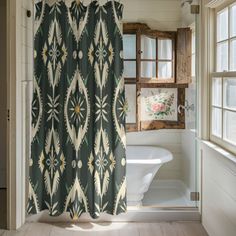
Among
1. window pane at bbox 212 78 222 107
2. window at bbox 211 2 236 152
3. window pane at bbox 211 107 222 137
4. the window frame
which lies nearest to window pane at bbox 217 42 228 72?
window at bbox 211 2 236 152

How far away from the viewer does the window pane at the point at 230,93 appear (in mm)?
2932

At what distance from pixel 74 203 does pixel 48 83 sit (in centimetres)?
112

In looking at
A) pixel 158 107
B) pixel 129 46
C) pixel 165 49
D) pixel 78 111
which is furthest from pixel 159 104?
pixel 78 111

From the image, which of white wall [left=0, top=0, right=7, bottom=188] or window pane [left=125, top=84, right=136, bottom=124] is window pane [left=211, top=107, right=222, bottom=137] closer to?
window pane [left=125, top=84, right=136, bottom=124]

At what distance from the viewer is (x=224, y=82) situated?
3172 mm

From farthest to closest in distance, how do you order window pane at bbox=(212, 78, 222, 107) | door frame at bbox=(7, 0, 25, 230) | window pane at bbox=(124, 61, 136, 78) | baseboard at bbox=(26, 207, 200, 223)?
window pane at bbox=(124, 61, 136, 78), baseboard at bbox=(26, 207, 200, 223), door frame at bbox=(7, 0, 25, 230), window pane at bbox=(212, 78, 222, 107)

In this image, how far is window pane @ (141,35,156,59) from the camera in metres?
4.40

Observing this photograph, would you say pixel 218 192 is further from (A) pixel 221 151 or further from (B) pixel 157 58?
(B) pixel 157 58

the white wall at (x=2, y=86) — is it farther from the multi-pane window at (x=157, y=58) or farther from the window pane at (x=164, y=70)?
the window pane at (x=164, y=70)

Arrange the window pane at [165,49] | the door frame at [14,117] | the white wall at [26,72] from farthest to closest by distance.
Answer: the window pane at [165,49] < the white wall at [26,72] < the door frame at [14,117]

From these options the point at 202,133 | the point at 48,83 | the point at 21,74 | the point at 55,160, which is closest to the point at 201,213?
the point at 202,133

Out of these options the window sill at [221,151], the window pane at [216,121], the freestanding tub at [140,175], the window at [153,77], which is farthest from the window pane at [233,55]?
the freestanding tub at [140,175]

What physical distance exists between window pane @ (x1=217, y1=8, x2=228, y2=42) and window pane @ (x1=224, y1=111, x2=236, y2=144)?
633mm

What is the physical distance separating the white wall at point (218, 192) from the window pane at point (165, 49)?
51.9 inches
